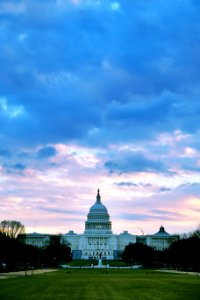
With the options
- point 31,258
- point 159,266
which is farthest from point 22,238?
point 159,266

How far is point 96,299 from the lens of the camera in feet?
114

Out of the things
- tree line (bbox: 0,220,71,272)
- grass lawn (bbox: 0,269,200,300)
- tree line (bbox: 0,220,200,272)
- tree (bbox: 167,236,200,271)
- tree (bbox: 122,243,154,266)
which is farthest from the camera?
tree (bbox: 122,243,154,266)

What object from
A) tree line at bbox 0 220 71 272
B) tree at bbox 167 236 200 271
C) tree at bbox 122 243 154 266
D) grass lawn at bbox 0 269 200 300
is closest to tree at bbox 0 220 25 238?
tree line at bbox 0 220 71 272

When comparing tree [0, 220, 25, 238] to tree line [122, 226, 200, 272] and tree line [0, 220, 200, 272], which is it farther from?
tree line [122, 226, 200, 272]

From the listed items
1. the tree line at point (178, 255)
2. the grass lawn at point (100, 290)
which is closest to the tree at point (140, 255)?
the tree line at point (178, 255)

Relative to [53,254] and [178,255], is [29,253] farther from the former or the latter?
[178,255]

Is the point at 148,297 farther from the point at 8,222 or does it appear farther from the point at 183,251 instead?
the point at 8,222

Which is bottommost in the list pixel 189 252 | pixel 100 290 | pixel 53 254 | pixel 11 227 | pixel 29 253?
pixel 100 290

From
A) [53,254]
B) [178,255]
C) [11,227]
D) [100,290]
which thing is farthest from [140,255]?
[100,290]

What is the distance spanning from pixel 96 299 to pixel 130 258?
443 ft

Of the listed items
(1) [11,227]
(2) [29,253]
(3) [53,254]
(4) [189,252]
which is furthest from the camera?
(3) [53,254]

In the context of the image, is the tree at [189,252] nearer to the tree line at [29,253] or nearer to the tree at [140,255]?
the tree at [140,255]

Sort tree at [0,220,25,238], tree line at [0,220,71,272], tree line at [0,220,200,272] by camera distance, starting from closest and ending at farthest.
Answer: tree line at [0,220,200,272] < tree line at [0,220,71,272] < tree at [0,220,25,238]

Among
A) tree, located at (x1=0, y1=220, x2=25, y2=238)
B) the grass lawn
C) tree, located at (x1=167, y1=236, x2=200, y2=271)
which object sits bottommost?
the grass lawn
